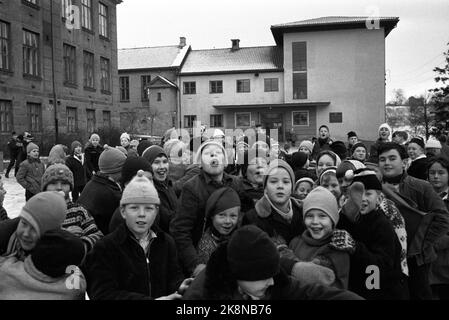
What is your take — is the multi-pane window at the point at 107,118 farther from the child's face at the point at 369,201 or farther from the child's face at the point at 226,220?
the child's face at the point at 369,201

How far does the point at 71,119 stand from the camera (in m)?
29.0

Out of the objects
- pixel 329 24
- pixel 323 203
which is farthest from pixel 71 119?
pixel 323 203

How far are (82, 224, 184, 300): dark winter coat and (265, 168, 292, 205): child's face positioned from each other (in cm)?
92

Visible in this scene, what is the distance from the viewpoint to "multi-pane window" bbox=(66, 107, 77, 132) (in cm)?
2853

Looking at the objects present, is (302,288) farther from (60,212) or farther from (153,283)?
(60,212)

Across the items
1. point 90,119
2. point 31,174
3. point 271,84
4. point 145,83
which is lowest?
point 31,174

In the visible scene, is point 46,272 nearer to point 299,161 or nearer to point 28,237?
point 28,237

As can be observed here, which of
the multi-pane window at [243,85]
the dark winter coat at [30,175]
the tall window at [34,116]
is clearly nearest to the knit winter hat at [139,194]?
the dark winter coat at [30,175]

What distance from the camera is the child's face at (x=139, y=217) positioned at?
2.71m

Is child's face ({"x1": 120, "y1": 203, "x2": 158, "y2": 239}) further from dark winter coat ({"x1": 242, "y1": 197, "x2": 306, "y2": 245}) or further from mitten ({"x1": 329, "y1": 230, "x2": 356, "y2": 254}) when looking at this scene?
mitten ({"x1": 329, "y1": 230, "x2": 356, "y2": 254})

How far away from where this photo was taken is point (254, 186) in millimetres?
4316

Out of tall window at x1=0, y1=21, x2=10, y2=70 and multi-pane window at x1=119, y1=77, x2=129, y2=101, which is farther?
multi-pane window at x1=119, y1=77, x2=129, y2=101

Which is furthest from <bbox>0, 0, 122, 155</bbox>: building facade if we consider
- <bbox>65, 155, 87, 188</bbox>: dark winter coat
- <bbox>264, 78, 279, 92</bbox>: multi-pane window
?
<bbox>264, 78, 279, 92</bbox>: multi-pane window

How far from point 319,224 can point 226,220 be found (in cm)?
74
